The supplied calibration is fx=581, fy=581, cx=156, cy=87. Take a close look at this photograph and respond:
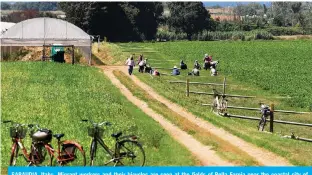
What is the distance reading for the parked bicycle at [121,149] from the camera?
1555cm

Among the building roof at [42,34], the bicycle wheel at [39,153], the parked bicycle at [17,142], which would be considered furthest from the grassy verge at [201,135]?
the building roof at [42,34]

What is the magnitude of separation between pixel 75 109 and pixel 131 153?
9.46 metres

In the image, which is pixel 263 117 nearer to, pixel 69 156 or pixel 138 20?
pixel 69 156

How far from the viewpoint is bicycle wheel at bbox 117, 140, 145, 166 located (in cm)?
1566

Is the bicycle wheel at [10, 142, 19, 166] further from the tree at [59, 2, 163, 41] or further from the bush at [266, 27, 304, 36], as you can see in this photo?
the bush at [266, 27, 304, 36]

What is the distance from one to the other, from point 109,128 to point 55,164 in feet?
17.0

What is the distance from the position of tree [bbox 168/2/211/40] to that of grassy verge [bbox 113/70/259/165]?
88.8 meters

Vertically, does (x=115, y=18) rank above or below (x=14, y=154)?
above

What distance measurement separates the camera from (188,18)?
392 feet

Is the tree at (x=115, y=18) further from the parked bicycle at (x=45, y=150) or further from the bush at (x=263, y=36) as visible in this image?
the parked bicycle at (x=45, y=150)

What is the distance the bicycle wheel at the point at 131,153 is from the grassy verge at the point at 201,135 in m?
2.96

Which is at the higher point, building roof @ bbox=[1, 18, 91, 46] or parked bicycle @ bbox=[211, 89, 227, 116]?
building roof @ bbox=[1, 18, 91, 46]

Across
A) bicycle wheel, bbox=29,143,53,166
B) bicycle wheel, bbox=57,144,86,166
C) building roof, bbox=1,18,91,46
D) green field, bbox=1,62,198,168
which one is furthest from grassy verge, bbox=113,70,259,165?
building roof, bbox=1,18,91,46

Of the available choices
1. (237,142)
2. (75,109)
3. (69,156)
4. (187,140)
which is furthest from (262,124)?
(69,156)
